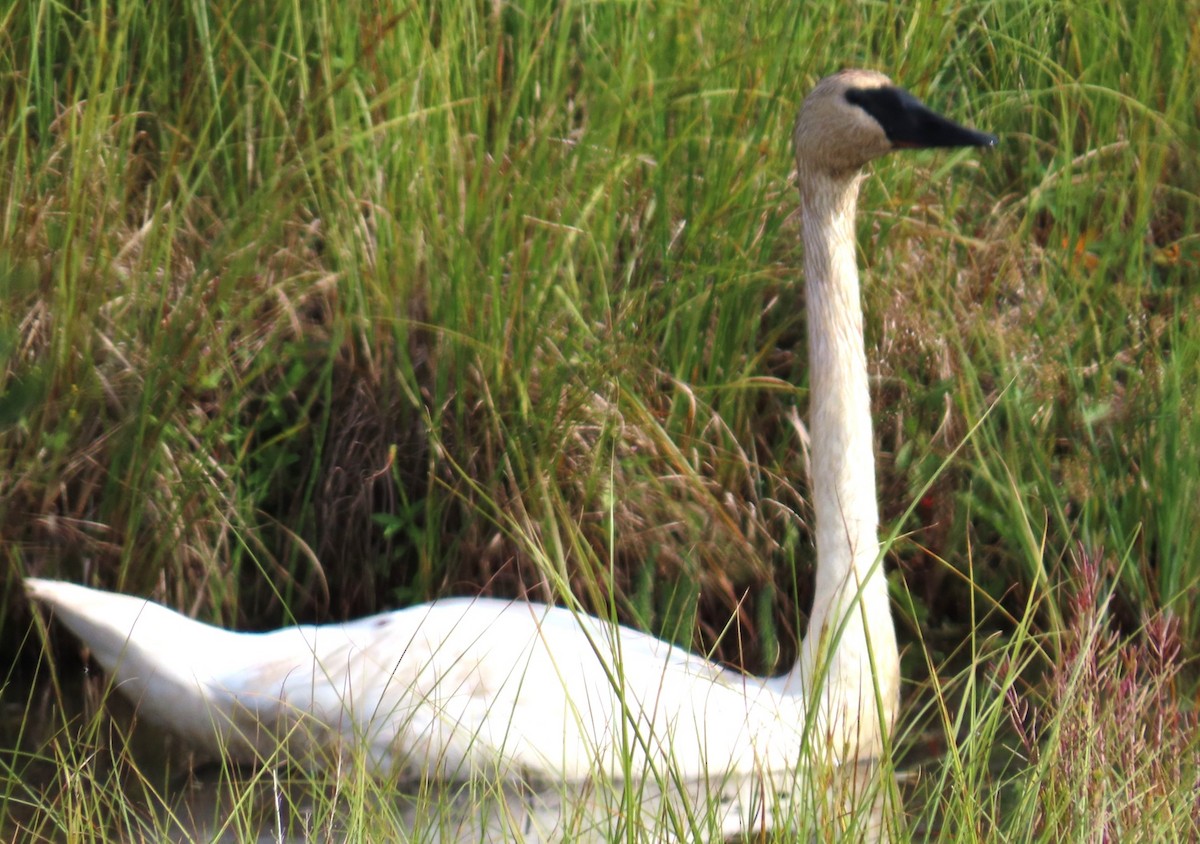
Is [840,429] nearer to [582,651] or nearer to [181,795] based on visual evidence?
[582,651]

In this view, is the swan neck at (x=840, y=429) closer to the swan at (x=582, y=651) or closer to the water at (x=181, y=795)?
the swan at (x=582, y=651)

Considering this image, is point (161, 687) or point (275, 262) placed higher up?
point (275, 262)

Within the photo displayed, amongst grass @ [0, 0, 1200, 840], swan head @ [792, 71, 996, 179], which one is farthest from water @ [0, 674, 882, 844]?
swan head @ [792, 71, 996, 179]

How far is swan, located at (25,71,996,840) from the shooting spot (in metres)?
3.42

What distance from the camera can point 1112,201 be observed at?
476cm

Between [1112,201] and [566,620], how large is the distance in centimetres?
202

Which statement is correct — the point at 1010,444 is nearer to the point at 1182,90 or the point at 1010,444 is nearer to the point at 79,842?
the point at 1182,90

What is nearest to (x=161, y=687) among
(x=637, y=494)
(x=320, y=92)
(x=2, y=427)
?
(x=2, y=427)

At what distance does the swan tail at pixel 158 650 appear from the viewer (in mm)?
3576

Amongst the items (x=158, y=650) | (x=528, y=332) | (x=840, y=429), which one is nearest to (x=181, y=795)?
(x=158, y=650)

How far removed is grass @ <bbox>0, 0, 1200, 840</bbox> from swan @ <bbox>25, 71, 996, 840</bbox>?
0.82ft

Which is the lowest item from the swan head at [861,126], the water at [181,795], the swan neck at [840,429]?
the water at [181,795]

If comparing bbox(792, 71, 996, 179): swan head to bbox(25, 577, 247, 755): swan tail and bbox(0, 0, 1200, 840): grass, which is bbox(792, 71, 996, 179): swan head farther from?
bbox(25, 577, 247, 755): swan tail

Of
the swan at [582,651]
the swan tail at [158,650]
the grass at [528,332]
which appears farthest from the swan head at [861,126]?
the swan tail at [158,650]
